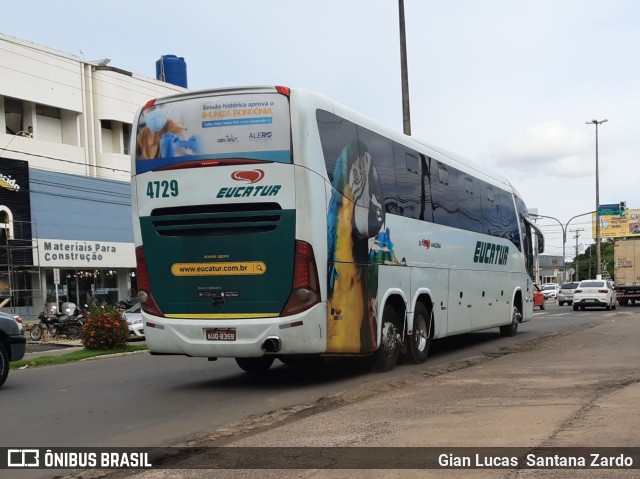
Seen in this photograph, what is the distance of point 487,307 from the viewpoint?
57.5 ft

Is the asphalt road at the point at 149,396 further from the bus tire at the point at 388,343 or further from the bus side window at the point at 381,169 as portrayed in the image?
the bus side window at the point at 381,169

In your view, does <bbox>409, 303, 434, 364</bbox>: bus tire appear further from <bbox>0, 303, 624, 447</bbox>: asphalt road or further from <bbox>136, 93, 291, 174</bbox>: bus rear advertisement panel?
<bbox>136, 93, 291, 174</bbox>: bus rear advertisement panel

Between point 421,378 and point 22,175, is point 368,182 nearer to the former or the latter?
point 421,378

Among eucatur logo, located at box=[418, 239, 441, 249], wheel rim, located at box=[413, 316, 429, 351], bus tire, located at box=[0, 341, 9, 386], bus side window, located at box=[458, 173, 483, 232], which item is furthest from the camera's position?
bus side window, located at box=[458, 173, 483, 232]

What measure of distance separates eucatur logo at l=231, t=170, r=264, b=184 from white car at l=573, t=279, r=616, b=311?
3151 centimetres

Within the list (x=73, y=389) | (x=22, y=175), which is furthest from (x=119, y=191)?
(x=73, y=389)

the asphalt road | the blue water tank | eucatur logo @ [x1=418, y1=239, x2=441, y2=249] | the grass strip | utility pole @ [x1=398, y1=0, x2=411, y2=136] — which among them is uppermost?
the blue water tank

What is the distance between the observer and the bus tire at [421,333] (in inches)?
526

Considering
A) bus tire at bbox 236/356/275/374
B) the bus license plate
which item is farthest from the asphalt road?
the bus license plate

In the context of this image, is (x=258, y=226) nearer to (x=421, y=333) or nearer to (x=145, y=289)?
(x=145, y=289)

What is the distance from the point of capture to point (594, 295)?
38.3m

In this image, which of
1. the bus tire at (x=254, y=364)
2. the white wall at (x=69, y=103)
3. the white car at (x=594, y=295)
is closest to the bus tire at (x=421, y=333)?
the bus tire at (x=254, y=364)

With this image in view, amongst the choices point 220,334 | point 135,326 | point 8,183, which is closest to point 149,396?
point 220,334

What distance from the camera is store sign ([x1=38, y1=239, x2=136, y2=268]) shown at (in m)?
32.8
